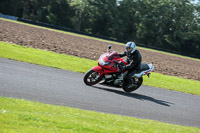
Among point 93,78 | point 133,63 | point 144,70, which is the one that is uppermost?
point 133,63

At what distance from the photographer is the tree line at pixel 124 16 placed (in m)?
66.9

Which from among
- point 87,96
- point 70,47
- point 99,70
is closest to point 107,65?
point 99,70

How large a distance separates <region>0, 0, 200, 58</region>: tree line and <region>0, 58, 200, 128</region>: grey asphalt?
55.5m

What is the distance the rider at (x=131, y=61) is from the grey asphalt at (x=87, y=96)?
66 centimetres

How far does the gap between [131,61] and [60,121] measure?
541 cm

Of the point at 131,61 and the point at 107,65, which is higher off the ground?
the point at 131,61

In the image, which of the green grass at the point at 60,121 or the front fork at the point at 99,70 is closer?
the green grass at the point at 60,121

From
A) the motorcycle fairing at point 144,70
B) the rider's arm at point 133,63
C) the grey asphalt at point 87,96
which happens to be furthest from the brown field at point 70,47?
the rider's arm at point 133,63

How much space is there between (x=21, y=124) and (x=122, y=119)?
2713 millimetres

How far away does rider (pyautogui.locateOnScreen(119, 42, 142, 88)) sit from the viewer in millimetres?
10586

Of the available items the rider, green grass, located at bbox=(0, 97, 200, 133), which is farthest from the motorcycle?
green grass, located at bbox=(0, 97, 200, 133)

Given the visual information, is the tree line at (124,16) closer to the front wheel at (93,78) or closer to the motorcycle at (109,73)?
the motorcycle at (109,73)

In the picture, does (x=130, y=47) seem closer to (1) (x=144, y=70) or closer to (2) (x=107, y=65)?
(2) (x=107, y=65)

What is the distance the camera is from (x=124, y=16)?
72.5 meters
